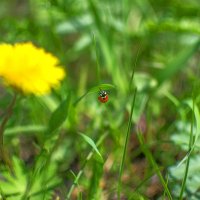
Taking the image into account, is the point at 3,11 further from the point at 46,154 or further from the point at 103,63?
the point at 46,154

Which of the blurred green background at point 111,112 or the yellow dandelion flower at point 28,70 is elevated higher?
the yellow dandelion flower at point 28,70

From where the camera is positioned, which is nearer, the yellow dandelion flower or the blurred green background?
the yellow dandelion flower

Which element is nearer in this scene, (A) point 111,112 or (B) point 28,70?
(B) point 28,70

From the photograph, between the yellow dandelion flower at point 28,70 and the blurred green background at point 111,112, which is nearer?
the yellow dandelion flower at point 28,70

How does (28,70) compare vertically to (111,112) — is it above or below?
above
